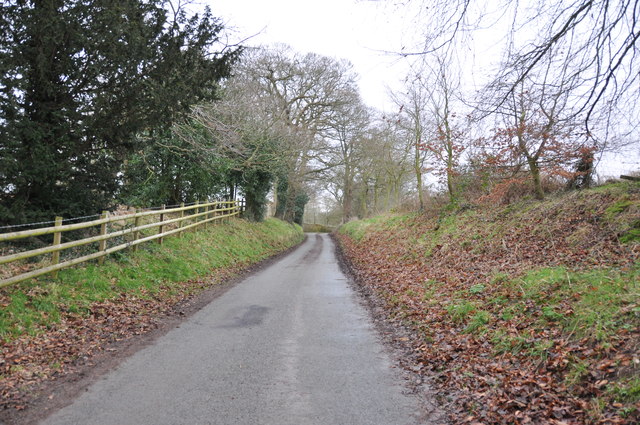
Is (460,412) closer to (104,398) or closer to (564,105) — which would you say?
(104,398)

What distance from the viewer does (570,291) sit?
5289 mm

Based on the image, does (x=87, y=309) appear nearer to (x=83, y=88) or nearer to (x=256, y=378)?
(x=256, y=378)

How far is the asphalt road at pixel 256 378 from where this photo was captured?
12.0 feet

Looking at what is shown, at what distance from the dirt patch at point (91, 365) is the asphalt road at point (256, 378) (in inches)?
6.2

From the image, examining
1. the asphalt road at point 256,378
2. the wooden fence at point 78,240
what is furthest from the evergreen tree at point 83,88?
the asphalt road at point 256,378

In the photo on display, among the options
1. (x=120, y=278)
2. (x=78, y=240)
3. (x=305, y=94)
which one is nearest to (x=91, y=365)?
(x=78, y=240)

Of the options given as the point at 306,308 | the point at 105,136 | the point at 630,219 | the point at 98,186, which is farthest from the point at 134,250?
the point at 630,219

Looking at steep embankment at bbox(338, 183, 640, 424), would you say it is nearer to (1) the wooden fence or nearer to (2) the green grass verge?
(2) the green grass verge

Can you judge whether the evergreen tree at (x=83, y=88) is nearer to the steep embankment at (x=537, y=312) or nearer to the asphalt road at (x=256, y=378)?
the asphalt road at (x=256, y=378)

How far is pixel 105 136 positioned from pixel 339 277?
24.7ft

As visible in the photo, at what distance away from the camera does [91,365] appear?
4.80 metres

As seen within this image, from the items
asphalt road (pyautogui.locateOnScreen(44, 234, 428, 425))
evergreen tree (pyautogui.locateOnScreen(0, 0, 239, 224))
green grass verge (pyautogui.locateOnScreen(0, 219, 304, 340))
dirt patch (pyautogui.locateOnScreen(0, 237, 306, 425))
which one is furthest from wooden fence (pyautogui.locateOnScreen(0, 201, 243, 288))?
asphalt road (pyautogui.locateOnScreen(44, 234, 428, 425))

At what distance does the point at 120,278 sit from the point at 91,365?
374 cm

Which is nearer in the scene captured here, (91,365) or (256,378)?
(256,378)
